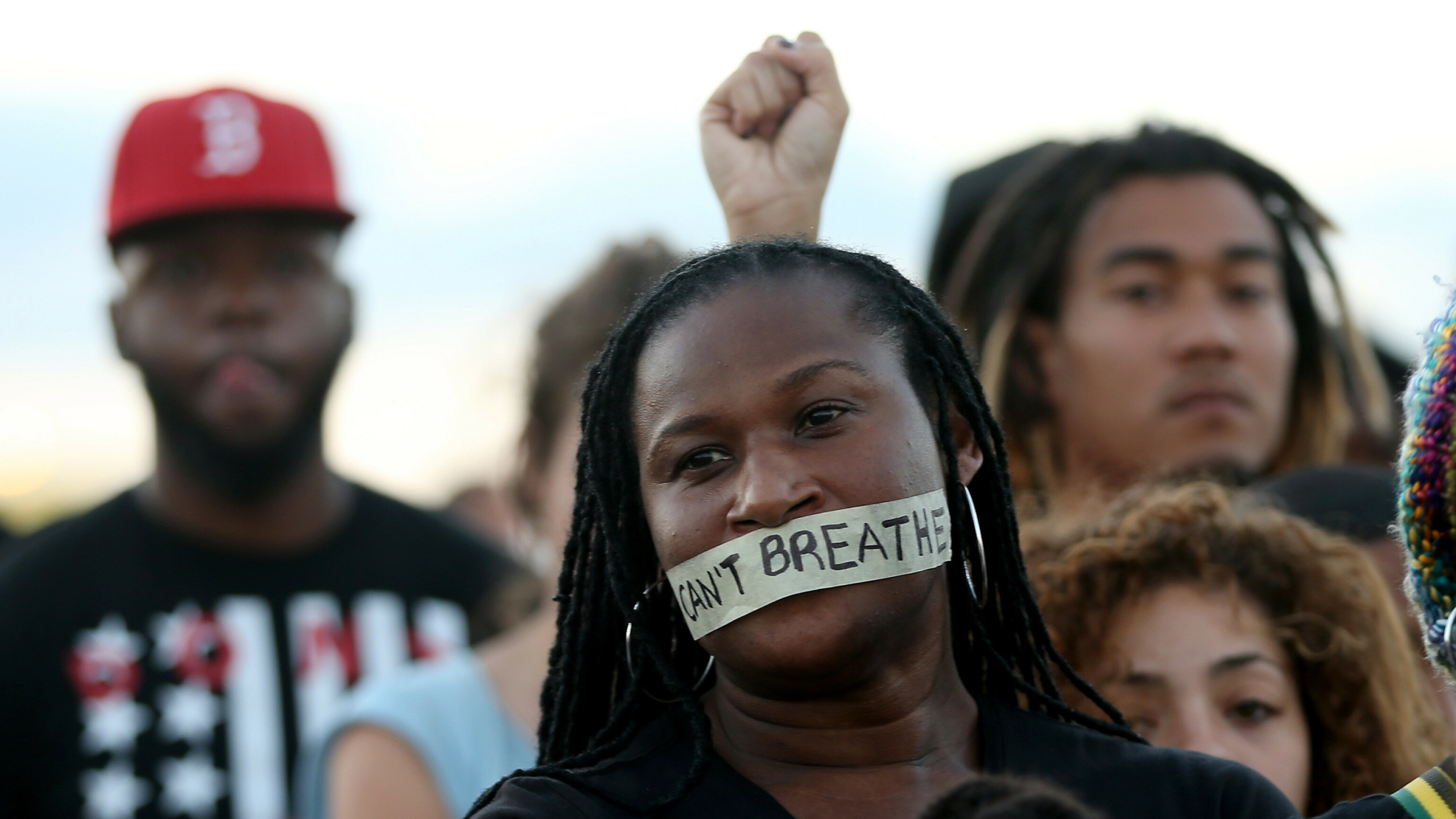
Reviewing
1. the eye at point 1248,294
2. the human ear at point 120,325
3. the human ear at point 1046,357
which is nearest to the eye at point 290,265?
the human ear at point 120,325

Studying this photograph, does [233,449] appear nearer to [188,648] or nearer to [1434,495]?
[188,648]

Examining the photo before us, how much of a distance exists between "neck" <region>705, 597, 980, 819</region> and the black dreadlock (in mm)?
69

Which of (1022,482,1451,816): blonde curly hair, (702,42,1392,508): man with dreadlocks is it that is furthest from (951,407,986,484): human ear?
(702,42,1392,508): man with dreadlocks

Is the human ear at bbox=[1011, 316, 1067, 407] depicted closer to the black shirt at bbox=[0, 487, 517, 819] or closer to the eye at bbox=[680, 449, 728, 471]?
the black shirt at bbox=[0, 487, 517, 819]

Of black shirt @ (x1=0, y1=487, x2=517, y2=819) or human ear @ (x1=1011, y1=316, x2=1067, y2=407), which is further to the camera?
black shirt @ (x1=0, y1=487, x2=517, y2=819)

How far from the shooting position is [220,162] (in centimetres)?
486

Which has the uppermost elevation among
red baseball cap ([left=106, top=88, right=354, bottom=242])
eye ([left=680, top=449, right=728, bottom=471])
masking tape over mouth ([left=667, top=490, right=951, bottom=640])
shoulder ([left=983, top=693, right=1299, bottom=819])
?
red baseball cap ([left=106, top=88, right=354, bottom=242])

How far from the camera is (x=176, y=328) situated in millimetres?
4703

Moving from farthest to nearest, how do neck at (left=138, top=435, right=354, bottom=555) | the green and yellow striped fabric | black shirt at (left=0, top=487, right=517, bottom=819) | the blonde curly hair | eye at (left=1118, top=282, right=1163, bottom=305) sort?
neck at (left=138, top=435, right=354, bottom=555), black shirt at (left=0, top=487, right=517, bottom=819), eye at (left=1118, top=282, right=1163, bottom=305), the blonde curly hair, the green and yellow striped fabric

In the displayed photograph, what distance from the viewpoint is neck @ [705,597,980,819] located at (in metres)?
2.07

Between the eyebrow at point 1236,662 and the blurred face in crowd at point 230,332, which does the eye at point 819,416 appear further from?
the blurred face in crowd at point 230,332

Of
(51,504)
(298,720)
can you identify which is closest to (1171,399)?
(298,720)

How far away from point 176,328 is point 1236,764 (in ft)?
11.1

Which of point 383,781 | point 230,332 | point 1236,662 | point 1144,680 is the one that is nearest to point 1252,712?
point 1236,662
